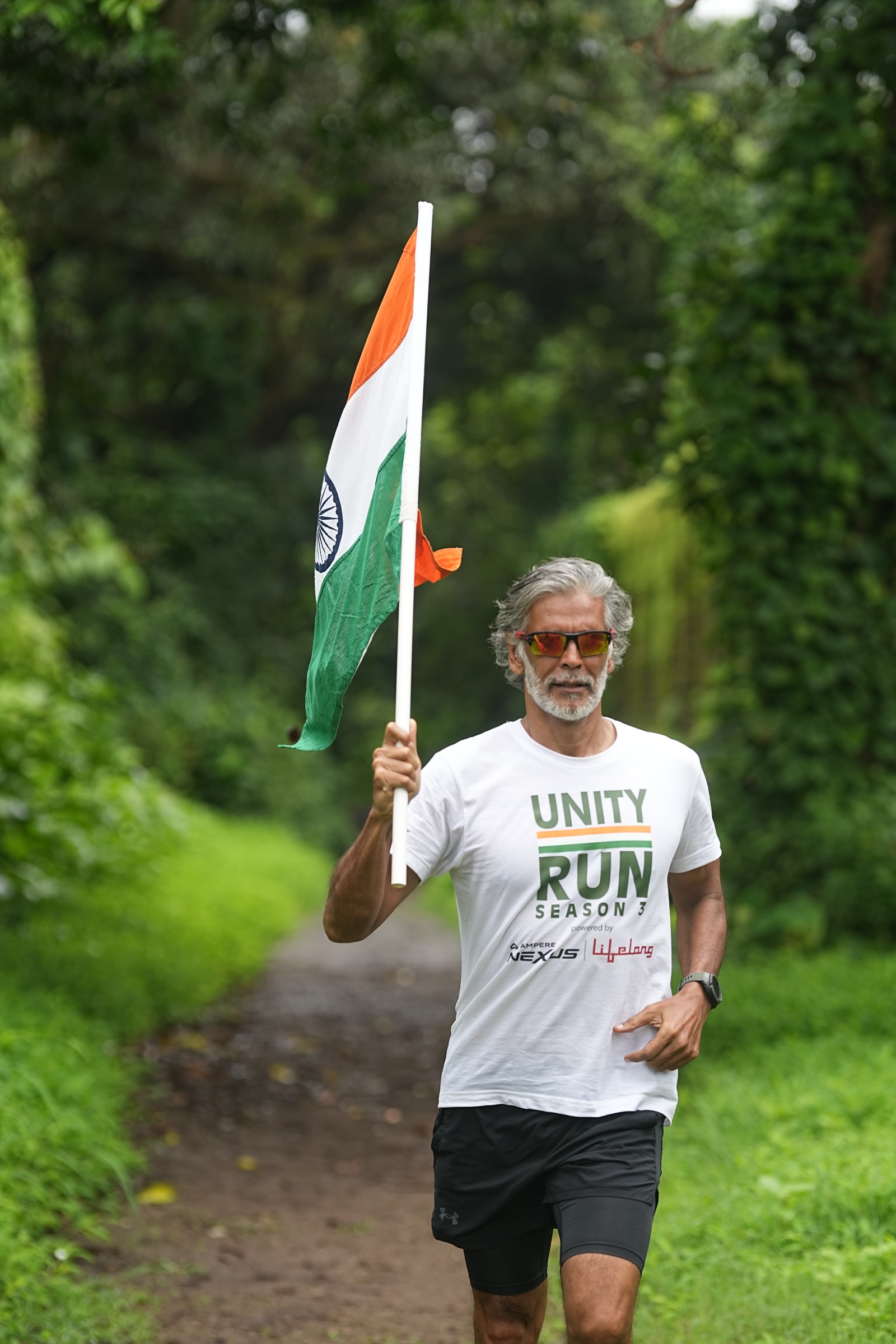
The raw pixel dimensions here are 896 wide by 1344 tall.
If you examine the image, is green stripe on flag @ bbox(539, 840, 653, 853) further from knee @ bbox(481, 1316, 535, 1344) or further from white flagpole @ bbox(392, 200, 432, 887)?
knee @ bbox(481, 1316, 535, 1344)

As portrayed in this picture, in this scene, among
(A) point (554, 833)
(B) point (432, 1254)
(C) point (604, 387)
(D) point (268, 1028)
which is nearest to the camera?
(A) point (554, 833)

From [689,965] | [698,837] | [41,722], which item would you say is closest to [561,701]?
[698,837]

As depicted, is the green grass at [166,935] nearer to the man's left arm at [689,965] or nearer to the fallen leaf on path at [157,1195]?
the fallen leaf on path at [157,1195]

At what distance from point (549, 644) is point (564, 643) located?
0.11ft

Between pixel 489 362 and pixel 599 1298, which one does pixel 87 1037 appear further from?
pixel 489 362

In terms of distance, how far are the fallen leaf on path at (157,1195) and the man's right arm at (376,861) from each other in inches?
126

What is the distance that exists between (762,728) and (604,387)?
50.3 ft

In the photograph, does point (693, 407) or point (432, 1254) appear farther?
point (693, 407)

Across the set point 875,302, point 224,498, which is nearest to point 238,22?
point 875,302

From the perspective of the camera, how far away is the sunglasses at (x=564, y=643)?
10.3 feet

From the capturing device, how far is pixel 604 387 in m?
23.4

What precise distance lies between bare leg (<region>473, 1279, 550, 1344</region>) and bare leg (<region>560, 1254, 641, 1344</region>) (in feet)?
1.08

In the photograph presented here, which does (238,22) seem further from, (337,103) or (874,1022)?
(337,103)

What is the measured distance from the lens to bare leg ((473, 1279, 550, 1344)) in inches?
126
